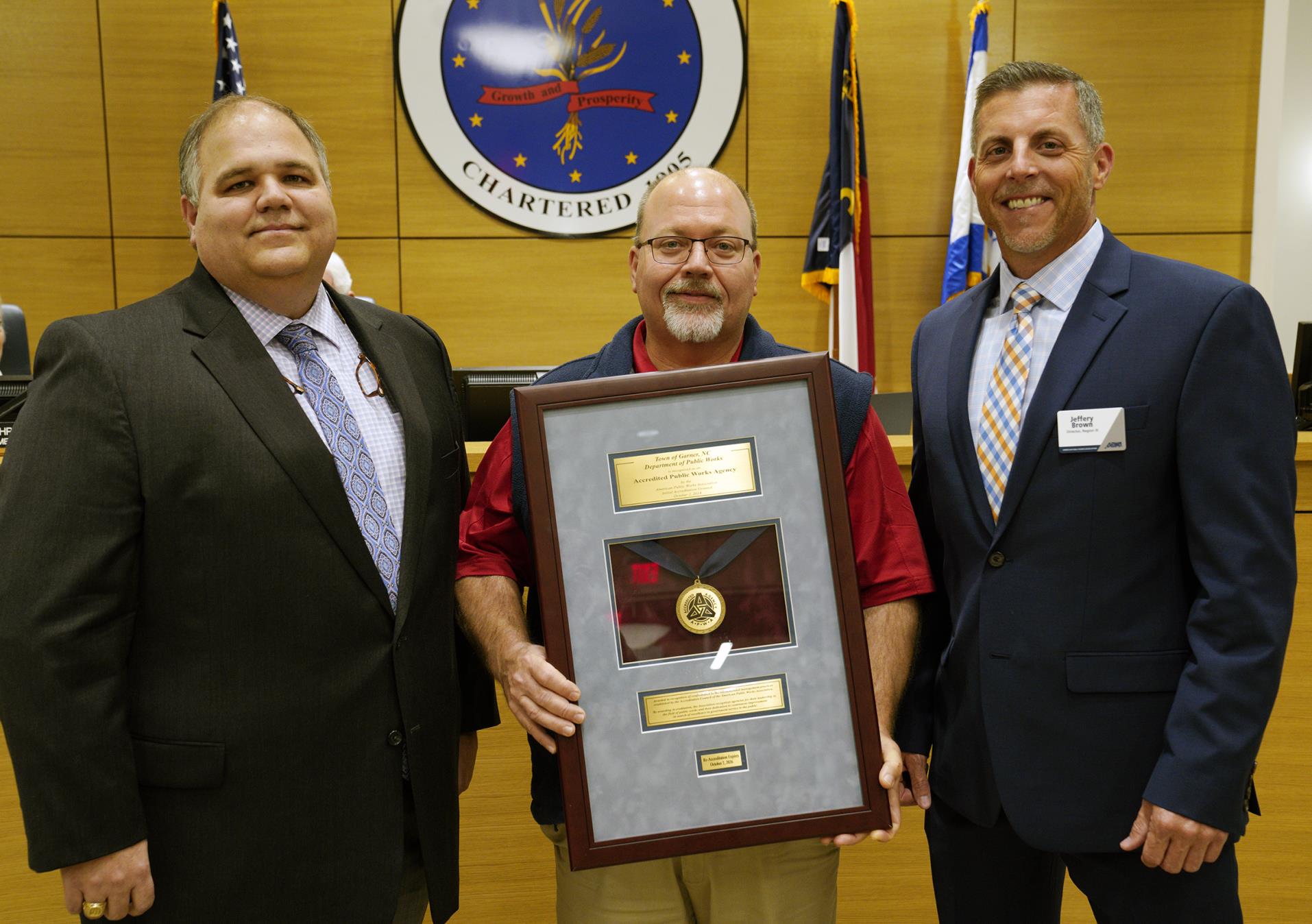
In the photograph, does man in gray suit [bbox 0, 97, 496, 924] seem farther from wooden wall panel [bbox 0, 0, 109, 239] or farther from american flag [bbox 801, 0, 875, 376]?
wooden wall panel [bbox 0, 0, 109, 239]

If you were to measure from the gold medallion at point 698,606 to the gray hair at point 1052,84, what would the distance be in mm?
860

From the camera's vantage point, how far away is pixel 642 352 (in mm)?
1726

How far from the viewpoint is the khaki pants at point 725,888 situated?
A: 1556mm

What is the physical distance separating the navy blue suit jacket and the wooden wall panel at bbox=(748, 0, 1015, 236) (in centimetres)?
369

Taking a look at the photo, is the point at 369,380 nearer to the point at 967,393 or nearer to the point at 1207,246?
the point at 967,393

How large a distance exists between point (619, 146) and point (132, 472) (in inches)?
156

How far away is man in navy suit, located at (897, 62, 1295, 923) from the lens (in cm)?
136

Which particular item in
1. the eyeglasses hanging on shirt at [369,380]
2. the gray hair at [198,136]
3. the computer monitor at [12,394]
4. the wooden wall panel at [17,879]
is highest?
the gray hair at [198,136]

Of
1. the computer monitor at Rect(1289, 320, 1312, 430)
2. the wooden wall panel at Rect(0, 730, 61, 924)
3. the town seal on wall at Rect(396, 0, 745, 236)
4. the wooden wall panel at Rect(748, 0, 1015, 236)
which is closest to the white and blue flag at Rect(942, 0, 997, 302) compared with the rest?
the wooden wall panel at Rect(748, 0, 1015, 236)

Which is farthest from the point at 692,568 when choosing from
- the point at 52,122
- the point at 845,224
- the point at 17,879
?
the point at 52,122

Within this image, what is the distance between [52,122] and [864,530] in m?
5.14

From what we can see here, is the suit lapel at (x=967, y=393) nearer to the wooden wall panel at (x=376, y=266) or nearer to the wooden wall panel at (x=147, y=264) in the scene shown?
the wooden wall panel at (x=376, y=266)

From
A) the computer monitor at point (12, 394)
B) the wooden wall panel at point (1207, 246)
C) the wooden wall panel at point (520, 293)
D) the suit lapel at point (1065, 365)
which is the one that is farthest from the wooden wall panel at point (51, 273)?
the wooden wall panel at point (1207, 246)

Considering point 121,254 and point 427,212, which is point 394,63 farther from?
point 121,254
